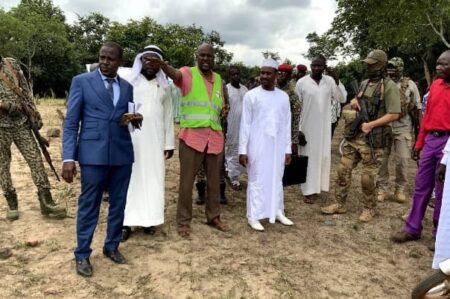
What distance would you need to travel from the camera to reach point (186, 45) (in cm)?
3638

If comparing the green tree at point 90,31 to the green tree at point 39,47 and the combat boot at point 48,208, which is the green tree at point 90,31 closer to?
the green tree at point 39,47

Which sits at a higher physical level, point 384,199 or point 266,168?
point 266,168

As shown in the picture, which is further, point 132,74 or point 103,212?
point 103,212

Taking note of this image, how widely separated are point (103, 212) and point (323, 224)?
2.56 meters

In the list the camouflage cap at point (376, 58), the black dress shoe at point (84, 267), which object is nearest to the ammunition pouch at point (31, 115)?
the black dress shoe at point (84, 267)

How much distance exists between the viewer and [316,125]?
5.84m

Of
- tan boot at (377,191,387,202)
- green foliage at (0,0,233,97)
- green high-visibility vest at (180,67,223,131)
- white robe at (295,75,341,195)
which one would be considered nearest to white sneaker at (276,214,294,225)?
white robe at (295,75,341,195)

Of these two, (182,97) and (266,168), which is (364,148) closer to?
(266,168)

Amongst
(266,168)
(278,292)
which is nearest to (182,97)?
(266,168)

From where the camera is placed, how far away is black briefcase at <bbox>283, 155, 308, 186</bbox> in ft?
17.7

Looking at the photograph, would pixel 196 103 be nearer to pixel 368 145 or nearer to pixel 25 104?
pixel 25 104

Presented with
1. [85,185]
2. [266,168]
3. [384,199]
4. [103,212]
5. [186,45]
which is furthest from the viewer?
[186,45]

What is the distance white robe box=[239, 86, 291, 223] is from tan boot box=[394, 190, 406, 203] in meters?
2.10

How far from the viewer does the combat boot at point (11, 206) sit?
466cm
